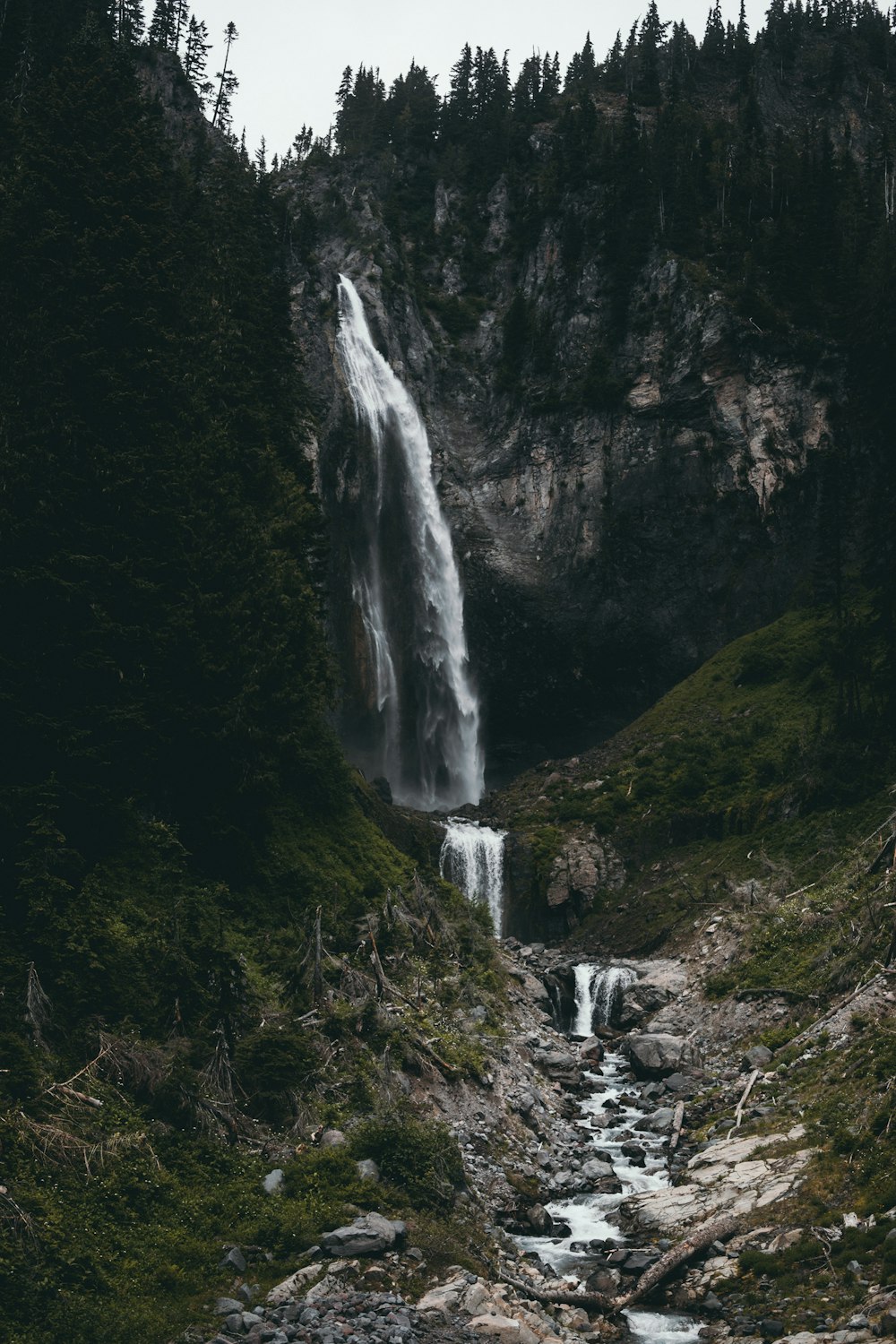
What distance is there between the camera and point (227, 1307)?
14.6 meters

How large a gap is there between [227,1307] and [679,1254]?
306 inches

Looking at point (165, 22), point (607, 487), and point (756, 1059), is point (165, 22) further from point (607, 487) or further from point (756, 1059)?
point (756, 1059)

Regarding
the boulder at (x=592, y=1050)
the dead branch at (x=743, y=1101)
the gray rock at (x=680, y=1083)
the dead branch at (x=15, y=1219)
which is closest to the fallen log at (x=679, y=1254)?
the dead branch at (x=743, y=1101)

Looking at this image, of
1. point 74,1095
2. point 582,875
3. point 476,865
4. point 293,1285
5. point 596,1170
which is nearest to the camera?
point 293,1285

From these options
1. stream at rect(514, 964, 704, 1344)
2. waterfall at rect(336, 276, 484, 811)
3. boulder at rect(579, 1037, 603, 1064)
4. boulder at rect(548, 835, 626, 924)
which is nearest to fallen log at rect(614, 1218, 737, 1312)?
stream at rect(514, 964, 704, 1344)

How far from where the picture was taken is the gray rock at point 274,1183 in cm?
1767

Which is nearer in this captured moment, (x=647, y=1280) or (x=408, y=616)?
(x=647, y=1280)

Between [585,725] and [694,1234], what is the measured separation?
54860 millimetres

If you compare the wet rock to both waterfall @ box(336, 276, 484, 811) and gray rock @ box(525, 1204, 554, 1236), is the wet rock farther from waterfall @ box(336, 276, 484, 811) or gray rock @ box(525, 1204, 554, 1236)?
waterfall @ box(336, 276, 484, 811)

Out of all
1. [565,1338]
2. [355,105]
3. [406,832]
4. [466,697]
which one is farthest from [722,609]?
[355,105]

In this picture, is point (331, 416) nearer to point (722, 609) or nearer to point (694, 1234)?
point (722, 609)

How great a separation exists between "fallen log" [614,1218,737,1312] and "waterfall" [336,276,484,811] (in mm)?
48616

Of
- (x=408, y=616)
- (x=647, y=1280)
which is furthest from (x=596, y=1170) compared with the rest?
(x=408, y=616)

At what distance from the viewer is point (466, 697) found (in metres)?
72.3
